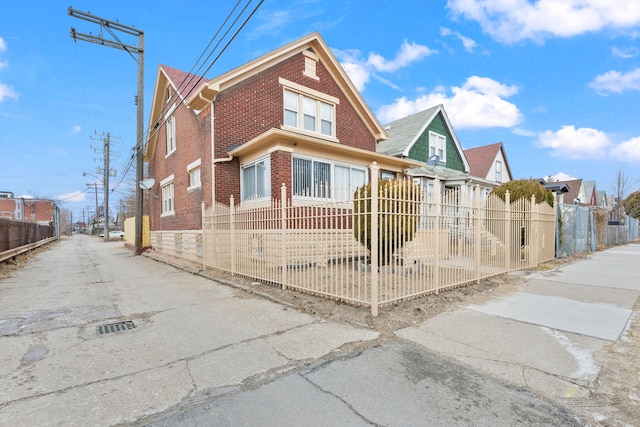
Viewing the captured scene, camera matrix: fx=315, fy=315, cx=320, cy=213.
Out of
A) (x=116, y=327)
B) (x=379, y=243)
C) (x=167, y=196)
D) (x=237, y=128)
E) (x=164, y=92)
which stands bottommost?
(x=116, y=327)

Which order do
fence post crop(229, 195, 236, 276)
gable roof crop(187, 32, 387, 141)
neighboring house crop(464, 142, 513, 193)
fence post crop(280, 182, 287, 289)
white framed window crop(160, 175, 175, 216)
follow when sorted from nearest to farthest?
fence post crop(280, 182, 287, 289) < fence post crop(229, 195, 236, 276) < gable roof crop(187, 32, 387, 141) < white framed window crop(160, 175, 175, 216) < neighboring house crop(464, 142, 513, 193)

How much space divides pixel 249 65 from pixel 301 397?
11270 mm

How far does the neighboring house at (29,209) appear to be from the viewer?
149 feet

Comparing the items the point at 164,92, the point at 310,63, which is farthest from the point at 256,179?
the point at 164,92

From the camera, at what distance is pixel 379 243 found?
5.69m

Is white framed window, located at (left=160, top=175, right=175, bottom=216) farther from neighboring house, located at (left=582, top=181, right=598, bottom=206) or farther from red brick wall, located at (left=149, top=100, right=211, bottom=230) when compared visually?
neighboring house, located at (left=582, top=181, right=598, bottom=206)

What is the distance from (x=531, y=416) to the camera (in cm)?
263

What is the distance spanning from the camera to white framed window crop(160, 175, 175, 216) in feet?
52.7

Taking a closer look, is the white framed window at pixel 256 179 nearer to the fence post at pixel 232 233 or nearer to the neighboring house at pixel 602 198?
the fence post at pixel 232 233

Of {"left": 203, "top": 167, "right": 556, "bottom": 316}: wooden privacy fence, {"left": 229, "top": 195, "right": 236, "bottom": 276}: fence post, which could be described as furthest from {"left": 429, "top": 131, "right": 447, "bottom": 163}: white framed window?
{"left": 229, "top": 195, "right": 236, "bottom": 276}: fence post

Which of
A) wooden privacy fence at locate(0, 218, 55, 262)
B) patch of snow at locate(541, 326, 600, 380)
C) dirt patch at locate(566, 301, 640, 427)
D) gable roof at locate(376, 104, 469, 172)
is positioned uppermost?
gable roof at locate(376, 104, 469, 172)

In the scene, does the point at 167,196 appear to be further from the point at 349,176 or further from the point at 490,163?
the point at 490,163

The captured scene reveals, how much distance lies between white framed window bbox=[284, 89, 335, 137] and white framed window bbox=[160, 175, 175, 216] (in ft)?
24.3

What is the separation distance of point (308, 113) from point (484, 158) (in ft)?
62.6
